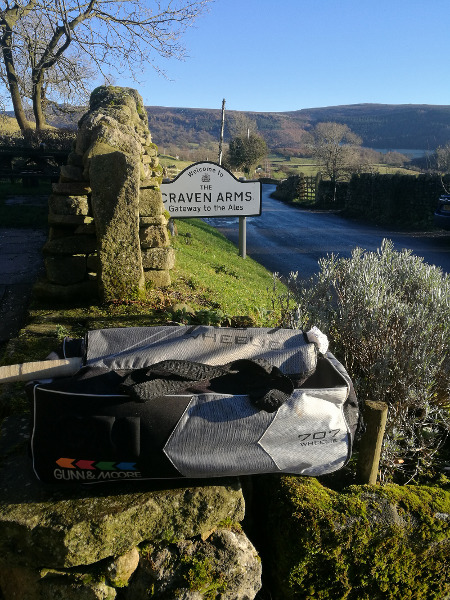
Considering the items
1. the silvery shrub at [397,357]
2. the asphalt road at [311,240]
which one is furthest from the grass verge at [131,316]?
the asphalt road at [311,240]

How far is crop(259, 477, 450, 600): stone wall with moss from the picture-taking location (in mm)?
2389

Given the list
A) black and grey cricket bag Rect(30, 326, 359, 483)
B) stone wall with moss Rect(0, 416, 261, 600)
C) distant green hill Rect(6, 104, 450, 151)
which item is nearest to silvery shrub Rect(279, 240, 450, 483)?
black and grey cricket bag Rect(30, 326, 359, 483)

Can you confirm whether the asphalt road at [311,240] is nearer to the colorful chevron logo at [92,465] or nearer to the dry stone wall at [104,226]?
the dry stone wall at [104,226]

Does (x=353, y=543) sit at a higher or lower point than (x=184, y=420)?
lower

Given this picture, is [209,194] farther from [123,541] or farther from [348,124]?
[348,124]

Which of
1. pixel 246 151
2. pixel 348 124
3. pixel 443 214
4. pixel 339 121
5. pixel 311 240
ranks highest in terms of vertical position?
pixel 339 121

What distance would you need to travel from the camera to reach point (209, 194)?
8.27 metres

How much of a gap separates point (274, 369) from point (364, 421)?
0.83m

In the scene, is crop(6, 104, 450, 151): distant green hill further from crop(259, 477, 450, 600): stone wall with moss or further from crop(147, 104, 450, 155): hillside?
crop(259, 477, 450, 600): stone wall with moss

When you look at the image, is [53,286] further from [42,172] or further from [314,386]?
[42,172]

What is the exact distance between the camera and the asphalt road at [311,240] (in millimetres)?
13242

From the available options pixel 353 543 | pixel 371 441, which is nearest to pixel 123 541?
pixel 353 543

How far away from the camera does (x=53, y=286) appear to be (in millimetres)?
4711

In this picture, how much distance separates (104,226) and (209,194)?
4157 mm
